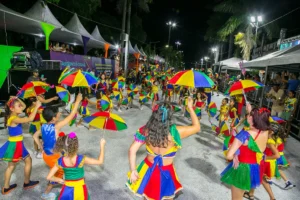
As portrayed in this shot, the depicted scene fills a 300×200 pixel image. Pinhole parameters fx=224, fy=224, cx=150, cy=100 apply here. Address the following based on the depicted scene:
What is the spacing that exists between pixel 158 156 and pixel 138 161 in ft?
9.56

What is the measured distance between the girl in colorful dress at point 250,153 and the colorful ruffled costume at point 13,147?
3.23 meters

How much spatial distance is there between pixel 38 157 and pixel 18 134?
163 centimetres

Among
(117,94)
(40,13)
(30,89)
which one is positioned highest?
(40,13)

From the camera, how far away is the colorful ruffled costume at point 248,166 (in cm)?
294

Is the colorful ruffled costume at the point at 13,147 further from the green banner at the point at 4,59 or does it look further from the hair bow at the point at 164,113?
the green banner at the point at 4,59

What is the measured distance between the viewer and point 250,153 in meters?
2.99

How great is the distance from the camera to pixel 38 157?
5.12 m

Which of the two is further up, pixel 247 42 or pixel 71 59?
pixel 247 42

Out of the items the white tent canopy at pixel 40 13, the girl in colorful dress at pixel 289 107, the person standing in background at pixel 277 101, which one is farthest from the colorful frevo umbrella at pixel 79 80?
the white tent canopy at pixel 40 13

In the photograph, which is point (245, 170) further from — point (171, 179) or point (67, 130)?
point (67, 130)

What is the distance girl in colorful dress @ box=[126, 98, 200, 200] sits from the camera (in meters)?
2.49

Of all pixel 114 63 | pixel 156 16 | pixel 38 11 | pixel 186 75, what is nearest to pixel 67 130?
pixel 186 75

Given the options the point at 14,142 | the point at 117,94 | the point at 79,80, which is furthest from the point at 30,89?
the point at 117,94

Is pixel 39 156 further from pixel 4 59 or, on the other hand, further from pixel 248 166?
pixel 4 59
